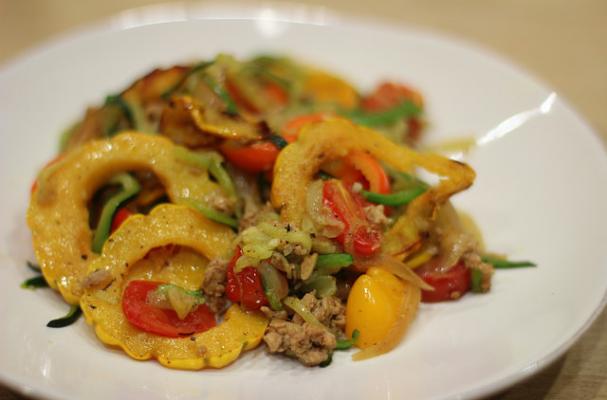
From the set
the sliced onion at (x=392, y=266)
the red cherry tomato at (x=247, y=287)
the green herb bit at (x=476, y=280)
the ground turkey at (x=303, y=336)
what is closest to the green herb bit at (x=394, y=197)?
the sliced onion at (x=392, y=266)

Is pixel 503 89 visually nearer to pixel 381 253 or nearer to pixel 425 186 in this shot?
pixel 425 186

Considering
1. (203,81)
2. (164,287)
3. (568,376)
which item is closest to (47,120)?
(203,81)

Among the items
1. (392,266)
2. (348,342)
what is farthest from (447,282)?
(348,342)

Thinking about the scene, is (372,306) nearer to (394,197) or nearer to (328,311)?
(328,311)

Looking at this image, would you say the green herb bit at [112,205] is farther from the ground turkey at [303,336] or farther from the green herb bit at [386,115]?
the green herb bit at [386,115]

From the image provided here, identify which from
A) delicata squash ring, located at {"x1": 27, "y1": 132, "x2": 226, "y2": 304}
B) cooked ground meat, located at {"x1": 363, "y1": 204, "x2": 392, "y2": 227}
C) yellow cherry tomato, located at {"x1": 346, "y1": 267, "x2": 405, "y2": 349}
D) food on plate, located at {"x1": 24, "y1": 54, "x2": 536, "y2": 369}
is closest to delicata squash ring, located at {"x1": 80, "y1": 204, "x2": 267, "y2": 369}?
food on plate, located at {"x1": 24, "y1": 54, "x2": 536, "y2": 369}

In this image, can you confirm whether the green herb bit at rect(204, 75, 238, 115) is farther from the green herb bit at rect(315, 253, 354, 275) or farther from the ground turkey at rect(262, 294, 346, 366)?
the ground turkey at rect(262, 294, 346, 366)
